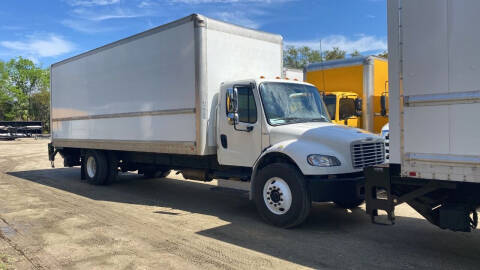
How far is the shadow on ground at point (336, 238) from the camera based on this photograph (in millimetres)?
5066

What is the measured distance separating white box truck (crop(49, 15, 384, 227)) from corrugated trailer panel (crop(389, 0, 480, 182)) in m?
1.84

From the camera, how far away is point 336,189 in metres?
6.12

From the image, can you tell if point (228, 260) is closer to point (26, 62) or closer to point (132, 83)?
point (132, 83)

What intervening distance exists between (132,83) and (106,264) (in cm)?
562

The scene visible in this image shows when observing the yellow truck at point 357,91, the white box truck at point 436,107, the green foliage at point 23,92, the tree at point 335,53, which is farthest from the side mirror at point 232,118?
the green foliage at point 23,92

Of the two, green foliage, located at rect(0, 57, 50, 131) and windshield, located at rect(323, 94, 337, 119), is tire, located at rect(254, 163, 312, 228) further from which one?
green foliage, located at rect(0, 57, 50, 131)

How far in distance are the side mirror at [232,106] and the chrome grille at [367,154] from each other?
7.03ft

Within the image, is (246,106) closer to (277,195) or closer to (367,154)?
(277,195)

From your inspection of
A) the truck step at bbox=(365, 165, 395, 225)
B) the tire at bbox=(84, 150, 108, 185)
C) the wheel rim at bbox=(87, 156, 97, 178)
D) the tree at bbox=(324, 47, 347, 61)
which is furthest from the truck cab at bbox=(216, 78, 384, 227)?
the tree at bbox=(324, 47, 347, 61)

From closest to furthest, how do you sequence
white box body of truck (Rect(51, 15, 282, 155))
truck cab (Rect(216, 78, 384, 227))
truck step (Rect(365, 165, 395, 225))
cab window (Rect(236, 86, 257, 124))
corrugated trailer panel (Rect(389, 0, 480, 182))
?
corrugated trailer panel (Rect(389, 0, 480, 182)), truck step (Rect(365, 165, 395, 225)), truck cab (Rect(216, 78, 384, 227)), cab window (Rect(236, 86, 257, 124)), white box body of truck (Rect(51, 15, 282, 155))

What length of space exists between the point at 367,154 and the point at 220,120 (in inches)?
108

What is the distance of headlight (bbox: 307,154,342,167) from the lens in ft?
20.3

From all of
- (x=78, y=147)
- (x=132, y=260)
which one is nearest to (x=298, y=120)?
(x=132, y=260)

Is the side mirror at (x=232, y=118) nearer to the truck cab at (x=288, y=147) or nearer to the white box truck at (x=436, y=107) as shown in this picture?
the truck cab at (x=288, y=147)
